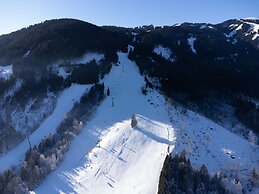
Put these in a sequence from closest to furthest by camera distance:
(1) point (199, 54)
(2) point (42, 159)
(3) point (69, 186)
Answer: (3) point (69, 186) < (2) point (42, 159) < (1) point (199, 54)

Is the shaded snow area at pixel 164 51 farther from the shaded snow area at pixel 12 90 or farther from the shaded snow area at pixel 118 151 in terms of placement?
the shaded snow area at pixel 12 90

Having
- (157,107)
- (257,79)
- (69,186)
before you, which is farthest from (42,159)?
(257,79)

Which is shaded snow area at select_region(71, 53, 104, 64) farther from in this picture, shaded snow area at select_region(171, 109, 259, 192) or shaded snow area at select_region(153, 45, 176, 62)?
shaded snow area at select_region(171, 109, 259, 192)

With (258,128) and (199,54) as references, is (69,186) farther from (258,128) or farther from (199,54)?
(199,54)

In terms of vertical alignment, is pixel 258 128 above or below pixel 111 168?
below

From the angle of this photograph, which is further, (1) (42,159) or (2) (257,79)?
(2) (257,79)

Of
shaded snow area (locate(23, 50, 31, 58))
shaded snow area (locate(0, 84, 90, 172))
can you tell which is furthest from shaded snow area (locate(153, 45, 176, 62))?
shaded snow area (locate(0, 84, 90, 172))

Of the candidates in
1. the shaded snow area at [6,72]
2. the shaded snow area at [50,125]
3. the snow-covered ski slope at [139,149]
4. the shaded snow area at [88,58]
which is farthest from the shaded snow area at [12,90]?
the snow-covered ski slope at [139,149]
